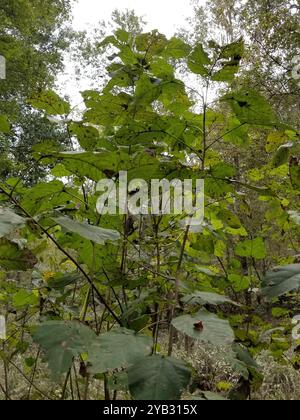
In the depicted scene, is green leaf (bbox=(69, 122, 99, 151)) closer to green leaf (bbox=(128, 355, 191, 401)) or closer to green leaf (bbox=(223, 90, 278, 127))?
green leaf (bbox=(223, 90, 278, 127))

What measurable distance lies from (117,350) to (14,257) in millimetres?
283

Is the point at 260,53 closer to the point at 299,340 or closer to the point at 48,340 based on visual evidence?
the point at 299,340

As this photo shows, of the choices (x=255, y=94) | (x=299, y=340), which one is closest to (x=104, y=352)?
(x=255, y=94)

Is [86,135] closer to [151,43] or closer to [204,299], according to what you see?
[151,43]

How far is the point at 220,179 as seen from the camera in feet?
3.04

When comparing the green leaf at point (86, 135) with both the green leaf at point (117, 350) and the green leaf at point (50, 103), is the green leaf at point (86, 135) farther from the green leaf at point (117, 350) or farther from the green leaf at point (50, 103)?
the green leaf at point (117, 350)

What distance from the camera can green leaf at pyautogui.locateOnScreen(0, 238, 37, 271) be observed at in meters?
0.78

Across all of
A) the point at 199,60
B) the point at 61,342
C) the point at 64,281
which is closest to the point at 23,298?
the point at 64,281

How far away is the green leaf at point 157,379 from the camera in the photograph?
1.95 ft

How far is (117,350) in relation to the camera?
636mm

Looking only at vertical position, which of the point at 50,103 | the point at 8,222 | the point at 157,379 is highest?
the point at 50,103

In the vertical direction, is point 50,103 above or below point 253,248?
above

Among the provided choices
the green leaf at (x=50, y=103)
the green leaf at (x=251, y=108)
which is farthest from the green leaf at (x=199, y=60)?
the green leaf at (x=50, y=103)

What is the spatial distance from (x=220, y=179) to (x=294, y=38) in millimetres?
6175
